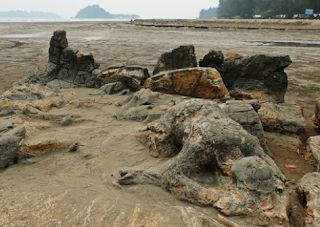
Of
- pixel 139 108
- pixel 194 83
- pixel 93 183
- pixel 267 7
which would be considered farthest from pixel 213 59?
pixel 267 7

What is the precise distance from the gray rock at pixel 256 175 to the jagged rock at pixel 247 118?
5.06ft

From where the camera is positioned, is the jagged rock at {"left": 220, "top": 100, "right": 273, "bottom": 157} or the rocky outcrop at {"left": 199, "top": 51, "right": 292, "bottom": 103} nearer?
the jagged rock at {"left": 220, "top": 100, "right": 273, "bottom": 157}

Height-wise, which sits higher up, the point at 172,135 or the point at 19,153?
the point at 172,135

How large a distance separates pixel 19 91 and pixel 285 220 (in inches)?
227

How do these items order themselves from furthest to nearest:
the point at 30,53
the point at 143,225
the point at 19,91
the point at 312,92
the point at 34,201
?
1. the point at 30,53
2. the point at 312,92
3. the point at 19,91
4. the point at 34,201
5. the point at 143,225

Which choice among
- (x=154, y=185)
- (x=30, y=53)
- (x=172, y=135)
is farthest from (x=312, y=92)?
(x=30, y=53)

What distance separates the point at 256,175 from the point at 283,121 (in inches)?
111

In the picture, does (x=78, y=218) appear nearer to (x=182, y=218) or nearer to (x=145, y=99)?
(x=182, y=218)

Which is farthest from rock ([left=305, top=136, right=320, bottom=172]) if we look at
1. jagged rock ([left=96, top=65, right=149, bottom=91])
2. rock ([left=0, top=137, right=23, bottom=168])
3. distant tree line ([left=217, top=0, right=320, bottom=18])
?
distant tree line ([left=217, top=0, right=320, bottom=18])

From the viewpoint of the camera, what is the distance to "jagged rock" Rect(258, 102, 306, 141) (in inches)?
184

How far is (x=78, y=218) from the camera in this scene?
2.26m

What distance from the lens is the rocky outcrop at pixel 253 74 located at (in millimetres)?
5926

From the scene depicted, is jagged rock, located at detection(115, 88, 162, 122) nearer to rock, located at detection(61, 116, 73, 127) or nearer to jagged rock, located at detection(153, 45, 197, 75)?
rock, located at detection(61, 116, 73, 127)

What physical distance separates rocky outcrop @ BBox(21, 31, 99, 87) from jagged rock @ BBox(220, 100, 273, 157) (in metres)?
4.28
